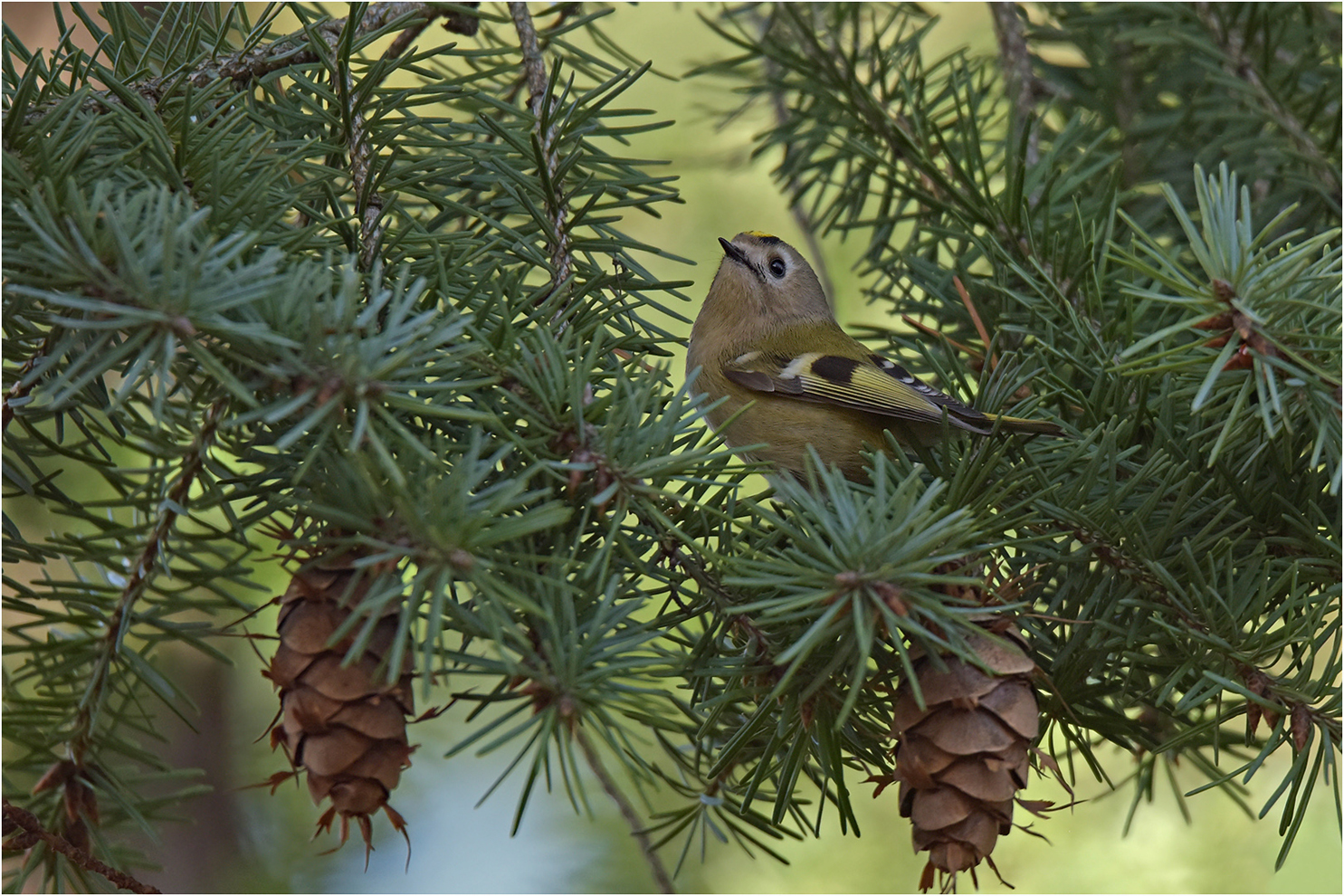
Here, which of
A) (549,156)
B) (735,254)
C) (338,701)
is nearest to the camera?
(338,701)

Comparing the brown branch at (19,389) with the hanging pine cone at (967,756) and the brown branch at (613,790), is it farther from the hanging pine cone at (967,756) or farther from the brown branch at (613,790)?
the hanging pine cone at (967,756)

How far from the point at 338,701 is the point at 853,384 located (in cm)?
87

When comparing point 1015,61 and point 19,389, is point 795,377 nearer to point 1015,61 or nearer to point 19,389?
point 1015,61

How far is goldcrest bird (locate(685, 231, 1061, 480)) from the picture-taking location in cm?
130

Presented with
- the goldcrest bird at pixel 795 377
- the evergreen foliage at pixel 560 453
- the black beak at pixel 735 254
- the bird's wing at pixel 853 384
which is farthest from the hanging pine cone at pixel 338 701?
the black beak at pixel 735 254

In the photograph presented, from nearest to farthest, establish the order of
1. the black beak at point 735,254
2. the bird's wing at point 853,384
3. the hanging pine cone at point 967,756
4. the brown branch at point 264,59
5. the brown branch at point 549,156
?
1. the hanging pine cone at point 967,756
2. the brown branch at point 264,59
3. the brown branch at point 549,156
4. the bird's wing at point 853,384
5. the black beak at point 735,254

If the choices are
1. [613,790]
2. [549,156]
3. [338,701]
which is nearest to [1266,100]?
[549,156]

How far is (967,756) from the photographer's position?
766mm

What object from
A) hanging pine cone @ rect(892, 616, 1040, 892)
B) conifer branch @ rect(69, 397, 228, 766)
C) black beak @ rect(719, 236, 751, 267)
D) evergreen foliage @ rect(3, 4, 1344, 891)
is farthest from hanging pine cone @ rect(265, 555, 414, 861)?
black beak @ rect(719, 236, 751, 267)

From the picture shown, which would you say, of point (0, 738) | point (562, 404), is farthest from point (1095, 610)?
point (0, 738)

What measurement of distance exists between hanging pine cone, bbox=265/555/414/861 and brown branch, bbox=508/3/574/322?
1.28ft

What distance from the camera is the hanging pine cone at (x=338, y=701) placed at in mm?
689

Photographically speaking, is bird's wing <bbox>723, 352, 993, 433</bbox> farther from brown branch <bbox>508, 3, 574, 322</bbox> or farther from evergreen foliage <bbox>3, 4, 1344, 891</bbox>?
brown branch <bbox>508, 3, 574, 322</bbox>

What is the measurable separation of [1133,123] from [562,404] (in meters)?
Result: 1.26
